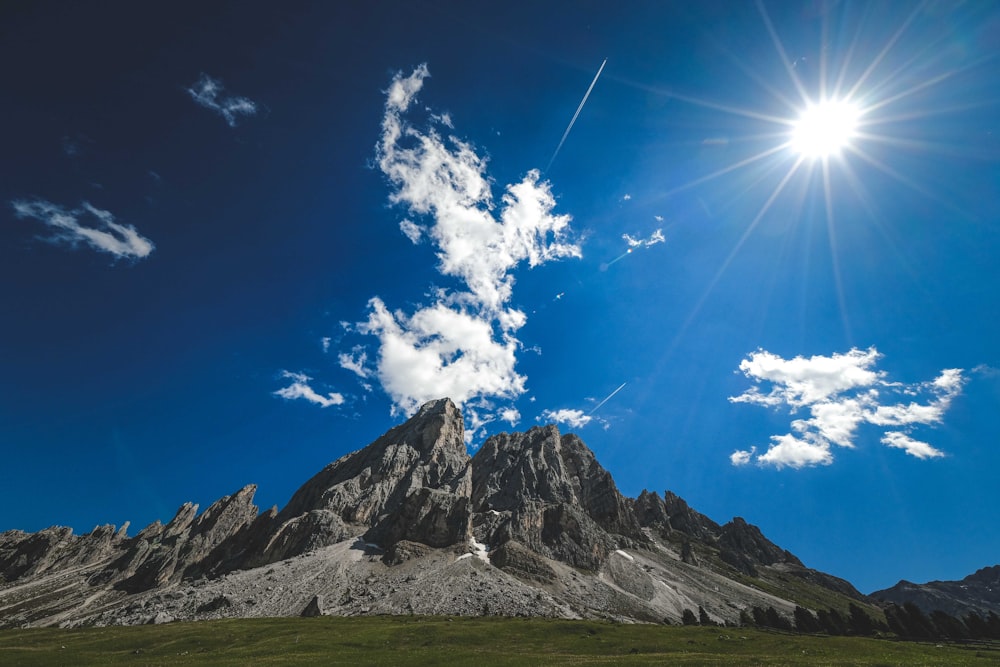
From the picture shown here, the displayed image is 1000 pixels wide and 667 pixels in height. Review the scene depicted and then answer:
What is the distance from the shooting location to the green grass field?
4484 cm

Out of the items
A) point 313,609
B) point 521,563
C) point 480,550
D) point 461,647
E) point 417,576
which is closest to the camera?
point 461,647

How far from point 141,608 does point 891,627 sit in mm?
178390

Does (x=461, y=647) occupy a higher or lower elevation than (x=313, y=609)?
lower

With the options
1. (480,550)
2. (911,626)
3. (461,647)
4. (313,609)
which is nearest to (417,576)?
(480,550)

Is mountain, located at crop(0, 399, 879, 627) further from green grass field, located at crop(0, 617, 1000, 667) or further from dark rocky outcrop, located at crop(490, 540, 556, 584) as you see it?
green grass field, located at crop(0, 617, 1000, 667)

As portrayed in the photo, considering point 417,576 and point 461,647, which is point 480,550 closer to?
point 417,576

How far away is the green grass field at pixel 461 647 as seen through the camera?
1766 inches

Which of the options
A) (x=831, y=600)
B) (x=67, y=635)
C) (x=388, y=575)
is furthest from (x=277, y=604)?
(x=831, y=600)

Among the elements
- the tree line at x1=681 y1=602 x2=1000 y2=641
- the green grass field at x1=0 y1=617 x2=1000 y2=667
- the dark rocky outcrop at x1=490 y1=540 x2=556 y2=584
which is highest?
the dark rocky outcrop at x1=490 y1=540 x2=556 y2=584

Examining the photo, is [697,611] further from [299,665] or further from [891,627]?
[299,665]

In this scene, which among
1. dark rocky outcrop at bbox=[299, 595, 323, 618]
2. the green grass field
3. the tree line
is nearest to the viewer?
the green grass field

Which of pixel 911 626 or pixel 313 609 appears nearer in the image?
pixel 911 626

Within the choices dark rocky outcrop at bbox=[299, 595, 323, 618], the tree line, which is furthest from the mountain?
the tree line

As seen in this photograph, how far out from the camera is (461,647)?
58781mm
